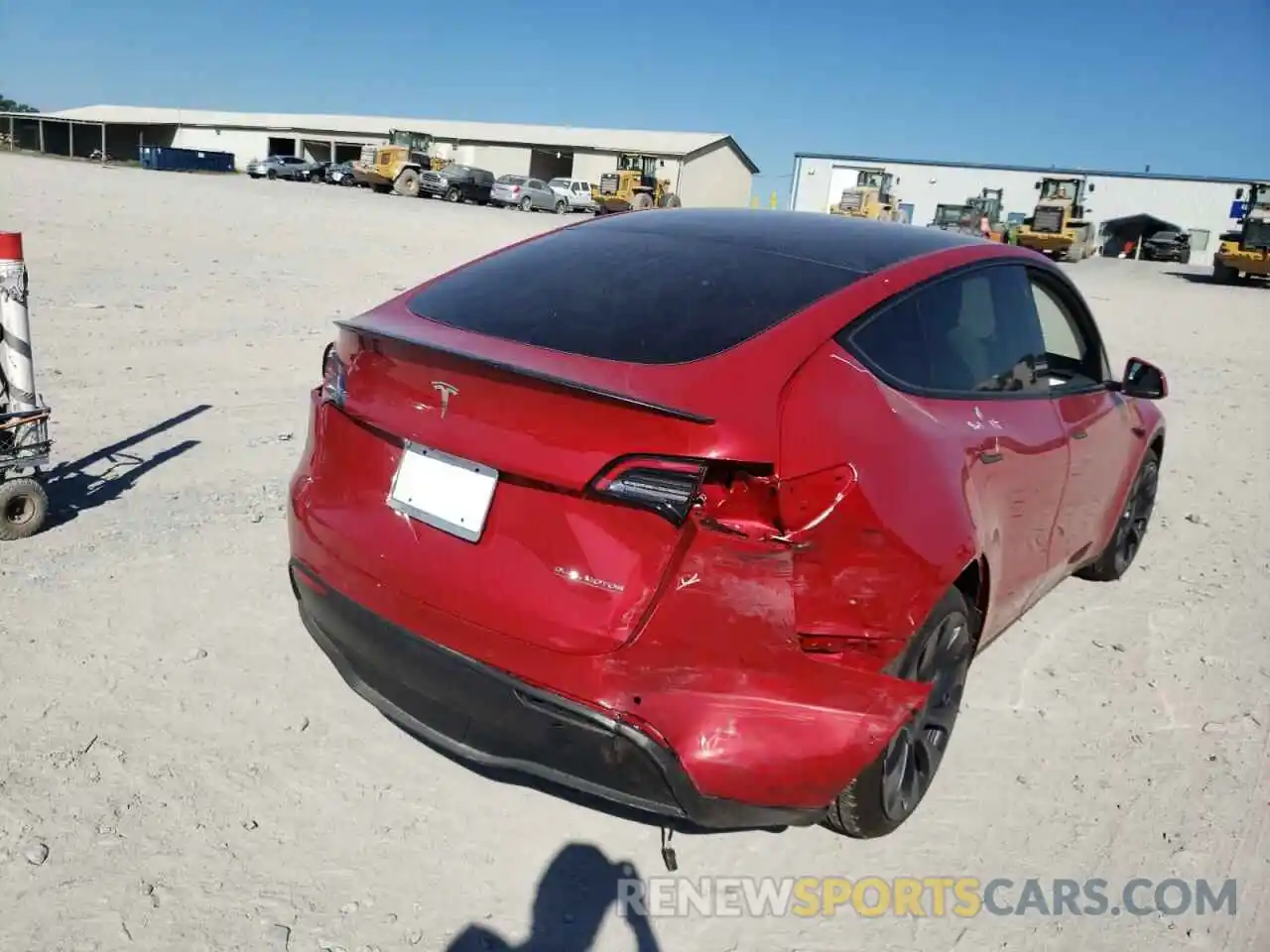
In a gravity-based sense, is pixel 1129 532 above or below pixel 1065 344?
below

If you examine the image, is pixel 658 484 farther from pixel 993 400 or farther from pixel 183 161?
pixel 183 161

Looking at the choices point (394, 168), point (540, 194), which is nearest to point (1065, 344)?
point (540, 194)

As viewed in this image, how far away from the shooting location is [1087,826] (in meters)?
2.89

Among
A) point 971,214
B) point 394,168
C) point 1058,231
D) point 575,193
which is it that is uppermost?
point 971,214

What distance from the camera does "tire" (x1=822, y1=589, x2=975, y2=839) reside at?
2.56 meters

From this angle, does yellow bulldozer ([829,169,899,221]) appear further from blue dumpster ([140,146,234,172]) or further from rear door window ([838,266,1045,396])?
blue dumpster ([140,146,234,172])

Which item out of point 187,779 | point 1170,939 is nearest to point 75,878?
point 187,779

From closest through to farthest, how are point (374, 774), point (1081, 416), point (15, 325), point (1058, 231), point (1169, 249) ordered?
point (374, 774), point (1081, 416), point (15, 325), point (1058, 231), point (1169, 249)

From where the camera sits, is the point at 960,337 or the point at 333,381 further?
the point at 960,337

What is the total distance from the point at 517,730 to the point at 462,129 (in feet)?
214

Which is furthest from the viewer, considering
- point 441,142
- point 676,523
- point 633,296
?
point 441,142

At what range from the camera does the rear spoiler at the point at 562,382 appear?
6.95ft

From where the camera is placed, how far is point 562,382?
7.27 feet

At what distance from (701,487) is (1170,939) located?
1728mm
